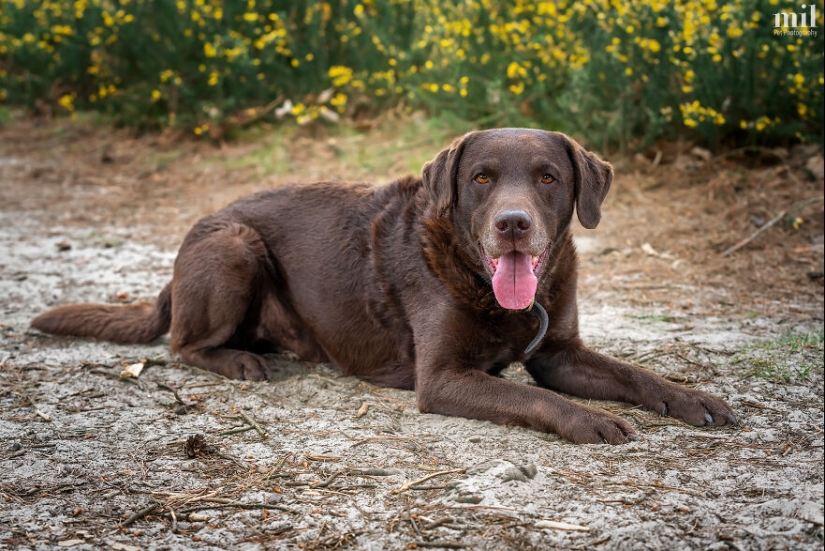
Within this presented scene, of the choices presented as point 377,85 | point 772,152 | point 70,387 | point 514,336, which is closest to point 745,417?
point 514,336

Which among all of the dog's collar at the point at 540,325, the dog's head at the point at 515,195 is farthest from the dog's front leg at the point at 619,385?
the dog's head at the point at 515,195

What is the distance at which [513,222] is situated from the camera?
A: 138 inches

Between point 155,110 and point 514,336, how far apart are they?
849 centimetres

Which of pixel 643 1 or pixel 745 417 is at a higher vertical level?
pixel 643 1

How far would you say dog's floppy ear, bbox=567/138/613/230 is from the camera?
385 centimetres

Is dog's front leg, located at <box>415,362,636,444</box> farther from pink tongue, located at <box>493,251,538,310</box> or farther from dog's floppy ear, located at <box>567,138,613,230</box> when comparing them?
dog's floppy ear, located at <box>567,138,613,230</box>

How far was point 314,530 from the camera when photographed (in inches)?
107

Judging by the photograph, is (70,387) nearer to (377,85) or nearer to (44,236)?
(44,236)

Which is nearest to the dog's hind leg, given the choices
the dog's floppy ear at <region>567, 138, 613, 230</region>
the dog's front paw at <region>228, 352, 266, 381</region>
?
the dog's front paw at <region>228, 352, 266, 381</region>

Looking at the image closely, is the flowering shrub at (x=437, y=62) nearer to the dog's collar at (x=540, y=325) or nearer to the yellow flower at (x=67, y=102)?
the yellow flower at (x=67, y=102)

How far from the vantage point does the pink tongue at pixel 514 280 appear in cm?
365

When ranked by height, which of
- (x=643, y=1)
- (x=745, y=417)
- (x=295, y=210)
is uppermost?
(x=643, y=1)

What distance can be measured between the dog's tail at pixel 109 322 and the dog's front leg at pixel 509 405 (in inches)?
69.9

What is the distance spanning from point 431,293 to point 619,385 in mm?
957
